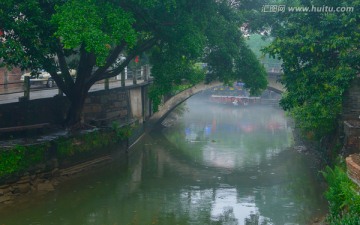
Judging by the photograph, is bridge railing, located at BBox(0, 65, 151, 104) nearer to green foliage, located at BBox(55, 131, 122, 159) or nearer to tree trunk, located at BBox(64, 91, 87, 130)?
tree trunk, located at BBox(64, 91, 87, 130)

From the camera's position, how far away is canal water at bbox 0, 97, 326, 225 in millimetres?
16812

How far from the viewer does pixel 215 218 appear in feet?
55.1

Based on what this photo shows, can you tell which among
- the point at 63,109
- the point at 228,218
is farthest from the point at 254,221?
the point at 63,109

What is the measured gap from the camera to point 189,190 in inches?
813

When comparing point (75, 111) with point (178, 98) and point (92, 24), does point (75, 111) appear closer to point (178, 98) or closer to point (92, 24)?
point (92, 24)

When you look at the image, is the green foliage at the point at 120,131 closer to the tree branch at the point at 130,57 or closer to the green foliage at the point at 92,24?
the tree branch at the point at 130,57

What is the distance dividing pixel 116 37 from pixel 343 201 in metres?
10.1

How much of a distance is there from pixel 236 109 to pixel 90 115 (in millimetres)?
37542

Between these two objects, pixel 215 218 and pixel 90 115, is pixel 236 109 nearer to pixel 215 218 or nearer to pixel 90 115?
pixel 90 115

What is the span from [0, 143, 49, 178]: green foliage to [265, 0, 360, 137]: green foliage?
10.8 m

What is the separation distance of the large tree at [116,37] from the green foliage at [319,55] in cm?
388

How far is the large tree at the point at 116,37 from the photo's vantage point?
1683cm

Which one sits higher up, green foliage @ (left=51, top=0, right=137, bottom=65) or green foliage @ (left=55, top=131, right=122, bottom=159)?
green foliage @ (left=51, top=0, right=137, bottom=65)

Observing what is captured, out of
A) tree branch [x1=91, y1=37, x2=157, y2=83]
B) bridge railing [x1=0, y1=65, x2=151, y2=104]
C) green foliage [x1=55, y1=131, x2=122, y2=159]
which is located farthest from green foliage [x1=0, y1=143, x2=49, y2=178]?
tree branch [x1=91, y1=37, x2=157, y2=83]
